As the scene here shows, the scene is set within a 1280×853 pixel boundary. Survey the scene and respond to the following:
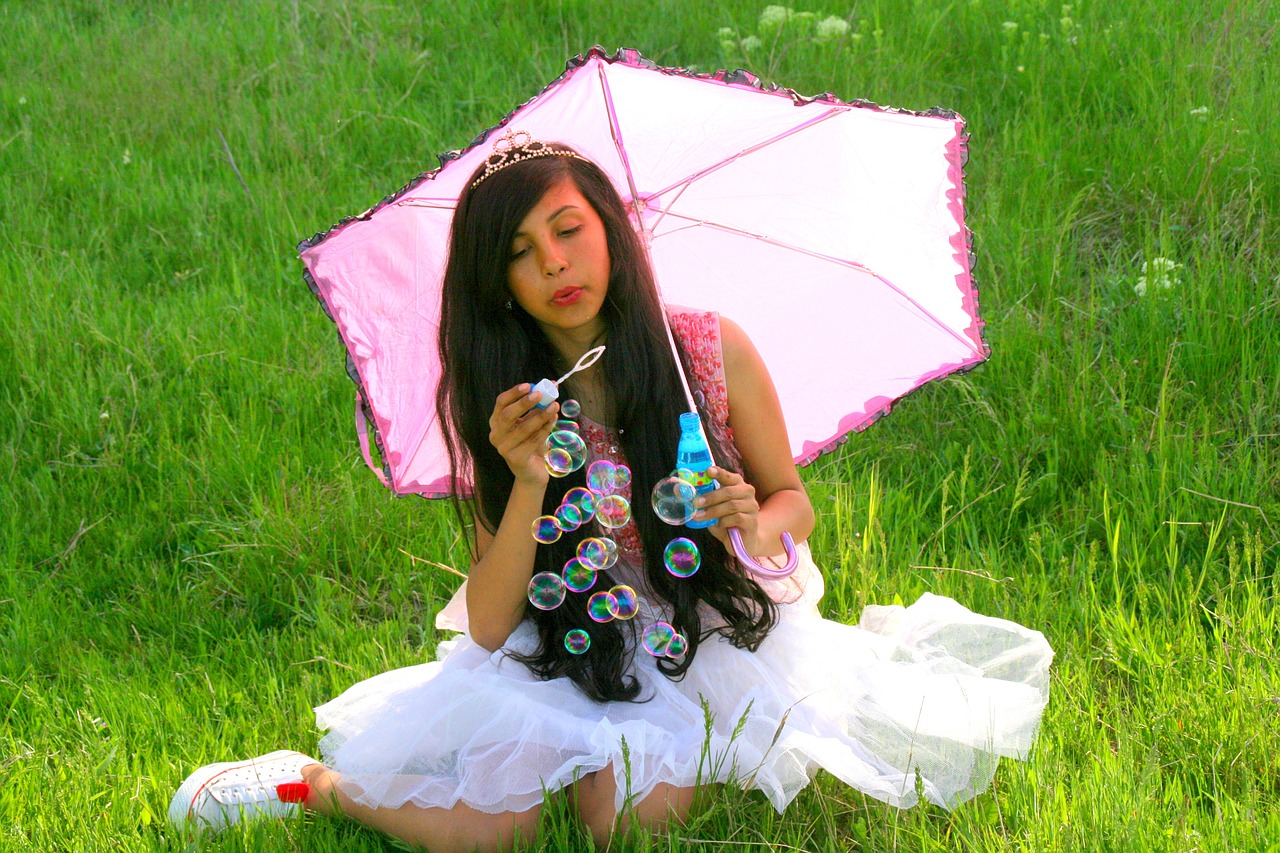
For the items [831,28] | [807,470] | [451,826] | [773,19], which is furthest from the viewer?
[773,19]

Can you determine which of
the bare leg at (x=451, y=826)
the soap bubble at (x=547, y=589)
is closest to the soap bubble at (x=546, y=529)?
the soap bubble at (x=547, y=589)

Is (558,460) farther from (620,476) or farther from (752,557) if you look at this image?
(752,557)

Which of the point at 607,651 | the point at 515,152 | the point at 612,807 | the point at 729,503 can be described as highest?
the point at 515,152

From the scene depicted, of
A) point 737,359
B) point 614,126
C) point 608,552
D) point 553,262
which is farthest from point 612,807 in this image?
point 614,126

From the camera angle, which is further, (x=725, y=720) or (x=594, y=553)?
(x=725, y=720)

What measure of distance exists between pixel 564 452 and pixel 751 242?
79 cm

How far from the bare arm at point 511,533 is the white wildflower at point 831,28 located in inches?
134

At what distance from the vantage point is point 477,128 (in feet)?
19.6

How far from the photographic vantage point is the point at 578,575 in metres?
2.65

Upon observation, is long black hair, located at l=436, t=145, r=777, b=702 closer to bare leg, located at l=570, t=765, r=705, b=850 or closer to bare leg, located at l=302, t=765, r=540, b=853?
bare leg, located at l=570, t=765, r=705, b=850

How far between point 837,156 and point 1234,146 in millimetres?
2403

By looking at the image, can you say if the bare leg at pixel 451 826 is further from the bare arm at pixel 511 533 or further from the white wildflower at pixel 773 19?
the white wildflower at pixel 773 19

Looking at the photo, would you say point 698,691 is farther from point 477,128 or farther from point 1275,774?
point 477,128

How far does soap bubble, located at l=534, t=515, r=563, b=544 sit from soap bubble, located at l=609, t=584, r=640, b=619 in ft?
0.60
